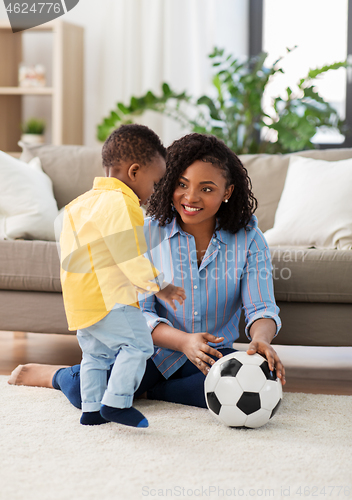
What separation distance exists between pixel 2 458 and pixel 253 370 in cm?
57

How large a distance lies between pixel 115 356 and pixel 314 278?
750 mm

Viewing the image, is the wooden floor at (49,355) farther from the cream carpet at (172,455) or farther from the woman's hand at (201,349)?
the woman's hand at (201,349)

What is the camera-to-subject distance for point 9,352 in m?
1.97

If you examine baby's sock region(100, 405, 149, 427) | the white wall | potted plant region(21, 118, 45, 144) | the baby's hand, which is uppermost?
the white wall

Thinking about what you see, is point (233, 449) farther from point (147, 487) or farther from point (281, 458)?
point (147, 487)

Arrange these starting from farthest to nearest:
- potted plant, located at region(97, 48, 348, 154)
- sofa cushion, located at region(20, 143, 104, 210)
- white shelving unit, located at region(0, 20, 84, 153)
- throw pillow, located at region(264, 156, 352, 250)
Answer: white shelving unit, located at region(0, 20, 84, 153), potted plant, located at region(97, 48, 348, 154), sofa cushion, located at region(20, 143, 104, 210), throw pillow, located at region(264, 156, 352, 250)

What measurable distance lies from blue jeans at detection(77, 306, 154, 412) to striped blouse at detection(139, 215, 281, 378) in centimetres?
20

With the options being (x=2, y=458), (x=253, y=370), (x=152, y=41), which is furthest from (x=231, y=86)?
(x=2, y=458)

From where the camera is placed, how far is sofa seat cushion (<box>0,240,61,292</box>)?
1.76 metres

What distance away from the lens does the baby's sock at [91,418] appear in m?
1.21

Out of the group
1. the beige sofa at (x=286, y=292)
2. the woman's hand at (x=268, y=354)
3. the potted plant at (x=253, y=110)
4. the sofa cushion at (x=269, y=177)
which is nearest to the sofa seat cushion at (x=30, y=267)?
the beige sofa at (x=286, y=292)

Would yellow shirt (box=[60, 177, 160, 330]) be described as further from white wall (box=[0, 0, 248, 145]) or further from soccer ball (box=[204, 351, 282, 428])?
white wall (box=[0, 0, 248, 145])

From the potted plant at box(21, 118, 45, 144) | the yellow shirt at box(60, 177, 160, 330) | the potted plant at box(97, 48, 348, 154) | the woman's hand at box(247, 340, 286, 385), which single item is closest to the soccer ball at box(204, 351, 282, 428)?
the woman's hand at box(247, 340, 286, 385)

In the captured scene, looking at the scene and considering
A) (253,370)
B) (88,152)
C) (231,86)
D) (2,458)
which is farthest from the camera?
(231,86)
